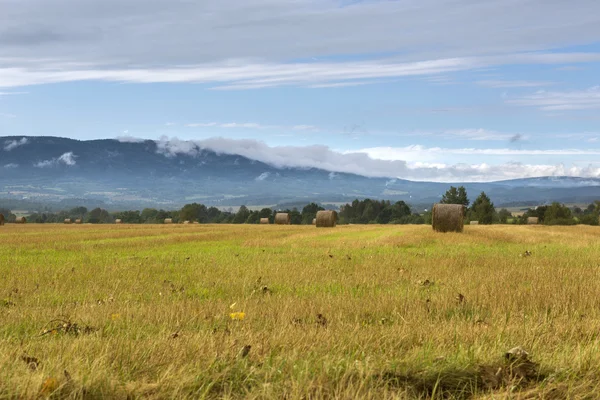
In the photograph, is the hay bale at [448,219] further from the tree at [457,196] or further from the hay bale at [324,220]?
the tree at [457,196]

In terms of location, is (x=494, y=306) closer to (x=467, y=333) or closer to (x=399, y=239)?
(x=467, y=333)

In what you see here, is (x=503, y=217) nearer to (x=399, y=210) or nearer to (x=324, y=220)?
(x=399, y=210)

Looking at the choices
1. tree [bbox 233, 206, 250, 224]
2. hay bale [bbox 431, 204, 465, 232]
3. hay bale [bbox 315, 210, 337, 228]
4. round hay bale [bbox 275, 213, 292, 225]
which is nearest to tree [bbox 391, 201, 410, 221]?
tree [bbox 233, 206, 250, 224]

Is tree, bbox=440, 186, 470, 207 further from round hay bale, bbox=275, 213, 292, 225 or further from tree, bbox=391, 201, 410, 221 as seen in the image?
round hay bale, bbox=275, 213, 292, 225

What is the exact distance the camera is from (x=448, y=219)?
3419cm

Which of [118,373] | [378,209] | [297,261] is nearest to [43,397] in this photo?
[118,373]

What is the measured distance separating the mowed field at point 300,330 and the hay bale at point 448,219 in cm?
1684

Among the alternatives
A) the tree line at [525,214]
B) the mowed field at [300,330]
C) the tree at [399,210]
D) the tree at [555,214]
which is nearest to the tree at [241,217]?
the tree at [399,210]

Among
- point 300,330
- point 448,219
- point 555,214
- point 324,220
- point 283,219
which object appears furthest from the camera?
point 555,214

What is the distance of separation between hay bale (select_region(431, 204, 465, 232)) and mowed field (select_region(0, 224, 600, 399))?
1684 cm

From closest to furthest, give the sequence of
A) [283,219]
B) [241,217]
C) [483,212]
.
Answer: [283,219]
[483,212]
[241,217]

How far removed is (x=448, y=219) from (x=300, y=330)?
28.0 m

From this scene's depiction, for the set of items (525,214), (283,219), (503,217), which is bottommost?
(503,217)

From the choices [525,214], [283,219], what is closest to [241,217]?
[525,214]
